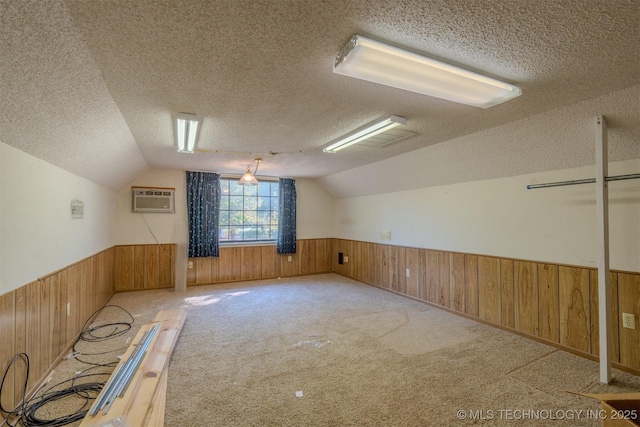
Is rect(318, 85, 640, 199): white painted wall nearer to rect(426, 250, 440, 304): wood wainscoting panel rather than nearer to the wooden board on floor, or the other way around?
rect(426, 250, 440, 304): wood wainscoting panel

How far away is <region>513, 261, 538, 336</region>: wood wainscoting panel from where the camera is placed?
3.13m

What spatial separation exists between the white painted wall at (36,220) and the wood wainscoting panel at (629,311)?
15.2 ft

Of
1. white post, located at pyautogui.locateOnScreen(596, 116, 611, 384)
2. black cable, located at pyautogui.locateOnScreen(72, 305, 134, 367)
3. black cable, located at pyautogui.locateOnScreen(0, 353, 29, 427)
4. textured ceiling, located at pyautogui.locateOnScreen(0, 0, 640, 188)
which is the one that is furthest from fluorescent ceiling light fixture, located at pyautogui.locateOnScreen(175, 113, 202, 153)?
white post, located at pyautogui.locateOnScreen(596, 116, 611, 384)

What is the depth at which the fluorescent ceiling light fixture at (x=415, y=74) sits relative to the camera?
1.54m

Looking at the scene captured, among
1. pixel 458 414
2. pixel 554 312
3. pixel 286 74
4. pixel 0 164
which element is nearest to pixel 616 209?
pixel 554 312

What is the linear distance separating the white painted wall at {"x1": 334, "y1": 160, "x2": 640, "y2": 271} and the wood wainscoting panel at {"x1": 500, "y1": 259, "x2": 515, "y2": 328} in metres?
0.14

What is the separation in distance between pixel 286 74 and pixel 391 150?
91.3 inches

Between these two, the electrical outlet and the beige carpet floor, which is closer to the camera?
the beige carpet floor

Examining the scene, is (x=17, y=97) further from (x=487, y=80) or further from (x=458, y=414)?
(x=458, y=414)

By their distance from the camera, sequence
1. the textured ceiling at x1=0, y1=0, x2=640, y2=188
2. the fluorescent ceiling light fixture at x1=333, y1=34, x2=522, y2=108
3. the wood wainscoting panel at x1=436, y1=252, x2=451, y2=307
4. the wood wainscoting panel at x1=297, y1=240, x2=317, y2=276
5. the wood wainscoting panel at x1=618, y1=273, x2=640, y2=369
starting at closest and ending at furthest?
the textured ceiling at x1=0, y1=0, x2=640, y2=188 < the fluorescent ceiling light fixture at x1=333, y1=34, x2=522, y2=108 < the wood wainscoting panel at x1=618, y1=273, x2=640, y2=369 < the wood wainscoting panel at x1=436, y1=252, x2=451, y2=307 < the wood wainscoting panel at x1=297, y1=240, x2=317, y2=276

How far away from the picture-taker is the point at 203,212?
5.67m

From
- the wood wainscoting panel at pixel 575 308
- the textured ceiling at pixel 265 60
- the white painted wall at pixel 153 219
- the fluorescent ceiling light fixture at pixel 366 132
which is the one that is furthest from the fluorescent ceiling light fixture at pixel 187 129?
the wood wainscoting panel at pixel 575 308

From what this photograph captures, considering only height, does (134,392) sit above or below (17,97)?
below

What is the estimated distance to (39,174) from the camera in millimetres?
2275
